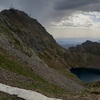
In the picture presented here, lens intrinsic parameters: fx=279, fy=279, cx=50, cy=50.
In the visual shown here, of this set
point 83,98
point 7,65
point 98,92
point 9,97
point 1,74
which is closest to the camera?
point 9,97

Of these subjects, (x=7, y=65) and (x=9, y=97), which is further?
(x=7, y=65)

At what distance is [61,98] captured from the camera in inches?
1118

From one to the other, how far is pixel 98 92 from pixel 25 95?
370 inches

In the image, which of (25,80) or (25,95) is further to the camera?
(25,80)

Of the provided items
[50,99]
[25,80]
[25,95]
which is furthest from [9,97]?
[25,80]

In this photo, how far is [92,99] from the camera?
2752 cm

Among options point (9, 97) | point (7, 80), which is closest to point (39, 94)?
point (9, 97)

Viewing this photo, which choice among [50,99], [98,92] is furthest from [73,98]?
[98,92]

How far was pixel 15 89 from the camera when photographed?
28.4 m

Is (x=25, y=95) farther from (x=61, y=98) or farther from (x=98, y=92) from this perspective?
(x=98, y=92)

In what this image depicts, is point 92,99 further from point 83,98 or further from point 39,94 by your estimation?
point 39,94

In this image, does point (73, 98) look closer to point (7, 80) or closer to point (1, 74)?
point (7, 80)

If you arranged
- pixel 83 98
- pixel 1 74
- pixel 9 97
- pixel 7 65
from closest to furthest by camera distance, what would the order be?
1. pixel 9 97
2. pixel 83 98
3. pixel 1 74
4. pixel 7 65

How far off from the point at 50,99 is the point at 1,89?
5479 mm
